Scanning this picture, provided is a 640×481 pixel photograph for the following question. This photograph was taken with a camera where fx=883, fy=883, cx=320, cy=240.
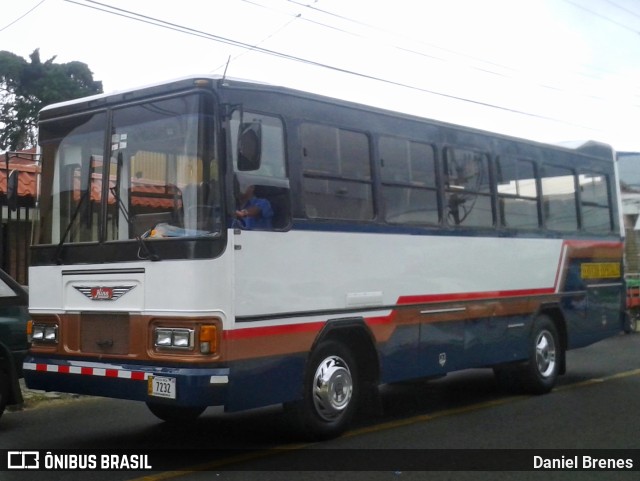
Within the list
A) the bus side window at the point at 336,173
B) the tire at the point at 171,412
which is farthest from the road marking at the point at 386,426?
the bus side window at the point at 336,173

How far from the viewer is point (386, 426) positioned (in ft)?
29.9

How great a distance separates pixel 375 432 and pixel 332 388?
87cm

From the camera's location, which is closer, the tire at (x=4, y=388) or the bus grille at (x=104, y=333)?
the bus grille at (x=104, y=333)

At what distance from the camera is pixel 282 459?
296 inches

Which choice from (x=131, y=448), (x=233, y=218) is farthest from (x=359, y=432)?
(x=233, y=218)

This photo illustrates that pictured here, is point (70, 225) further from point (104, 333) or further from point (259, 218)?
point (259, 218)

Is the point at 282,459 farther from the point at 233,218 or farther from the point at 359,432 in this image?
the point at 233,218

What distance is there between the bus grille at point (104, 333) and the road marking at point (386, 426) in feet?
3.79

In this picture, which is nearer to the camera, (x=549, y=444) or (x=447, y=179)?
(x=549, y=444)

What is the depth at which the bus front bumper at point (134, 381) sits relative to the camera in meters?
6.99

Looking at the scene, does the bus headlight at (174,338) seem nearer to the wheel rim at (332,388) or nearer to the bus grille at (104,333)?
the bus grille at (104,333)

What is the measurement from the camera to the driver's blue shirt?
742 cm

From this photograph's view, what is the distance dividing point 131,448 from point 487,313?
4611 mm

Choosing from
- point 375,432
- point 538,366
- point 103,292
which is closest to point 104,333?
point 103,292
